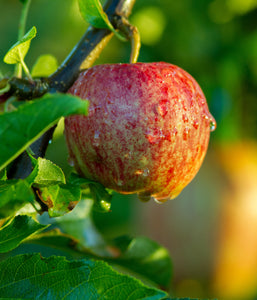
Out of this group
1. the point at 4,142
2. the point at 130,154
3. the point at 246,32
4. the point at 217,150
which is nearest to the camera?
the point at 4,142

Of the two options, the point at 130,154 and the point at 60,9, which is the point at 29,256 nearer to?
the point at 130,154

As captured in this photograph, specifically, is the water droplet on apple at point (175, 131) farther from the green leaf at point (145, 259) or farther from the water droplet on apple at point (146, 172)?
the green leaf at point (145, 259)

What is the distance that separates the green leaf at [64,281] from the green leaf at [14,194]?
8cm

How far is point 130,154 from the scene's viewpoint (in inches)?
25.7

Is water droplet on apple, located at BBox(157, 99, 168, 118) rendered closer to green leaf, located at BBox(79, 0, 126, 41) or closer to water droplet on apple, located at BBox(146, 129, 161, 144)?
water droplet on apple, located at BBox(146, 129, 161, 144)

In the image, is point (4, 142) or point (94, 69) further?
point (94, 69)

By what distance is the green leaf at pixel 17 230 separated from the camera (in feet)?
1.85

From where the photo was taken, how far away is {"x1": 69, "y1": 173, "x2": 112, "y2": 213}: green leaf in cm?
69

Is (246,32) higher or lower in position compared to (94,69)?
lower

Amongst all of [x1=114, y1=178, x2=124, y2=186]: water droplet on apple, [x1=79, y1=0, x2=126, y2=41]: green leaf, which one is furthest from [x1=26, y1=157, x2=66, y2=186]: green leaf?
[x1=79, y1=0, x2=126, y2=41]: green leaf

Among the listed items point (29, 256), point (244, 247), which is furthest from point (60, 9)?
point (29, 256)

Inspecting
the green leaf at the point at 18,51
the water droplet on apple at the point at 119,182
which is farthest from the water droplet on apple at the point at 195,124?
the green leaf at the point at 18,51

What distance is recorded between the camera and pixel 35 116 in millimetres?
447

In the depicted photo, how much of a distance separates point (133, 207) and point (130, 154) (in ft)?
6.05
